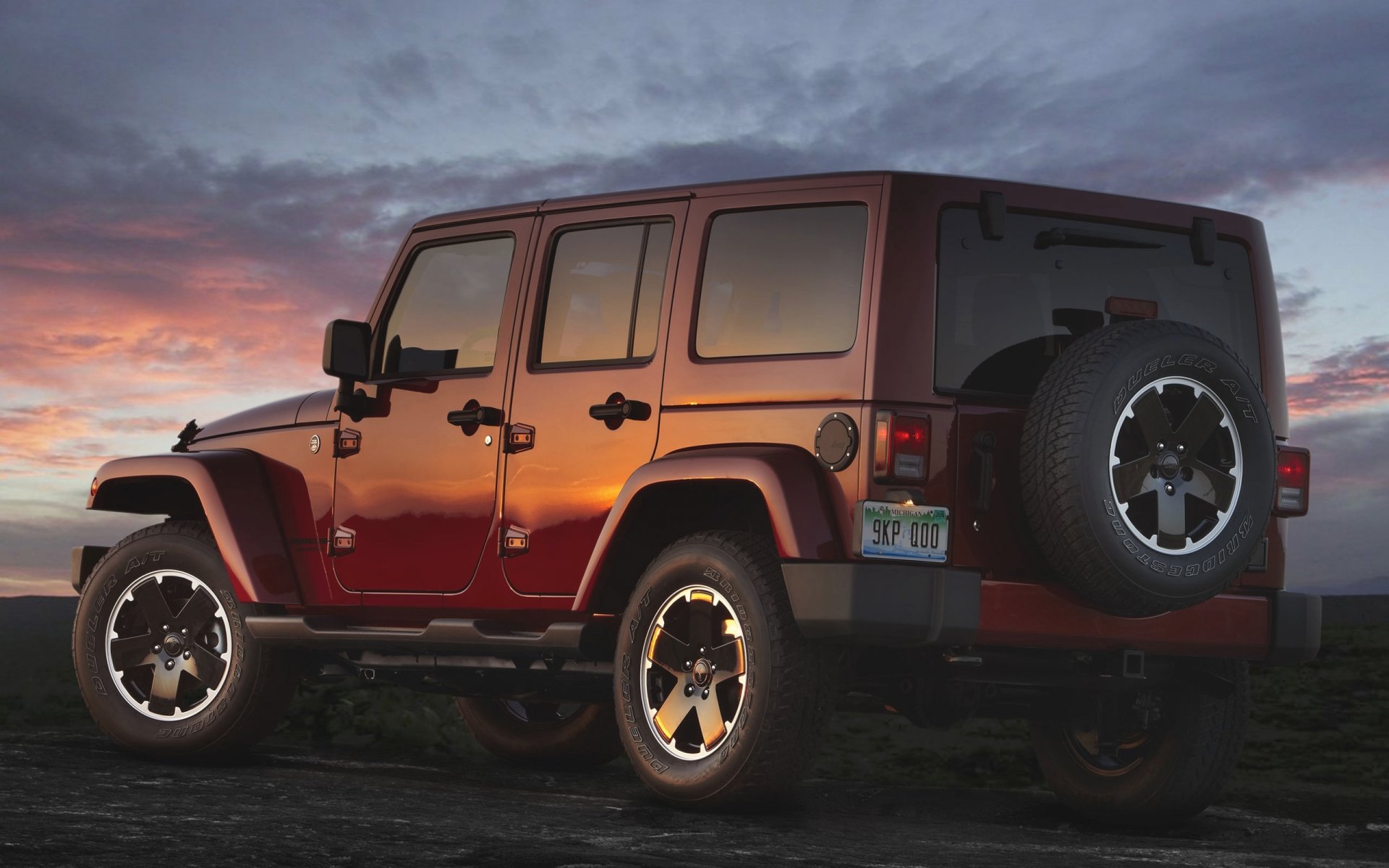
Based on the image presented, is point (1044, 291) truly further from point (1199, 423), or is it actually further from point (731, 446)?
point (731, 446)

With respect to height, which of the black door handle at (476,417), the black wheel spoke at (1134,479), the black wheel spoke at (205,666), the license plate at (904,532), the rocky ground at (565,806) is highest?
the black door handle at (476,417)

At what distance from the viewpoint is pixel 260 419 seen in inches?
296

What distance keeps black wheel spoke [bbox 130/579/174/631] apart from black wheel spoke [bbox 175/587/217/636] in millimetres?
104

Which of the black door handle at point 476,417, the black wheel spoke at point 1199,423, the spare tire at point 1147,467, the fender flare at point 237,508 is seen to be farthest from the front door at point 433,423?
the black wheel spoke at point 1199,423

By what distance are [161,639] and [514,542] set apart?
2064mm

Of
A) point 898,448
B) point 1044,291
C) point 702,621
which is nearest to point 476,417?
point 702,621

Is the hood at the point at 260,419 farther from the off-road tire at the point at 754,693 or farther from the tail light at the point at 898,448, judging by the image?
the tail light at the point at 898,448

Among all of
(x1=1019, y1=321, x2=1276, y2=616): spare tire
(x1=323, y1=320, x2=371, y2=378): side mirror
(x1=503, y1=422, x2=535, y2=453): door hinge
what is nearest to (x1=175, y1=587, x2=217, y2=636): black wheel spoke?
(x1=323, y1=320, x2=371, y2=378): side mirror

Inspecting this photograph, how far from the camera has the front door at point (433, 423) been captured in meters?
6.41

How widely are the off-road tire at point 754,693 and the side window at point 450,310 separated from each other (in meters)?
1.59

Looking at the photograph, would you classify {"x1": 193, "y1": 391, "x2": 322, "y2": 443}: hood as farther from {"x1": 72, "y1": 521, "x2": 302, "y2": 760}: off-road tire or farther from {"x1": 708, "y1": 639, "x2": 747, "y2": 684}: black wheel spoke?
{"x1": 708, "y1": 639, "x2": 747, "y2": 684}: black wheel spoke

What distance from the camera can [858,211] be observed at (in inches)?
215

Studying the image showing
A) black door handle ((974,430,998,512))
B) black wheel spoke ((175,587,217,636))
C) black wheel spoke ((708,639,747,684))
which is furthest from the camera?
black wheel spoke ((175,587,217,636))

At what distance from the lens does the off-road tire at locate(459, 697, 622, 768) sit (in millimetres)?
8047
